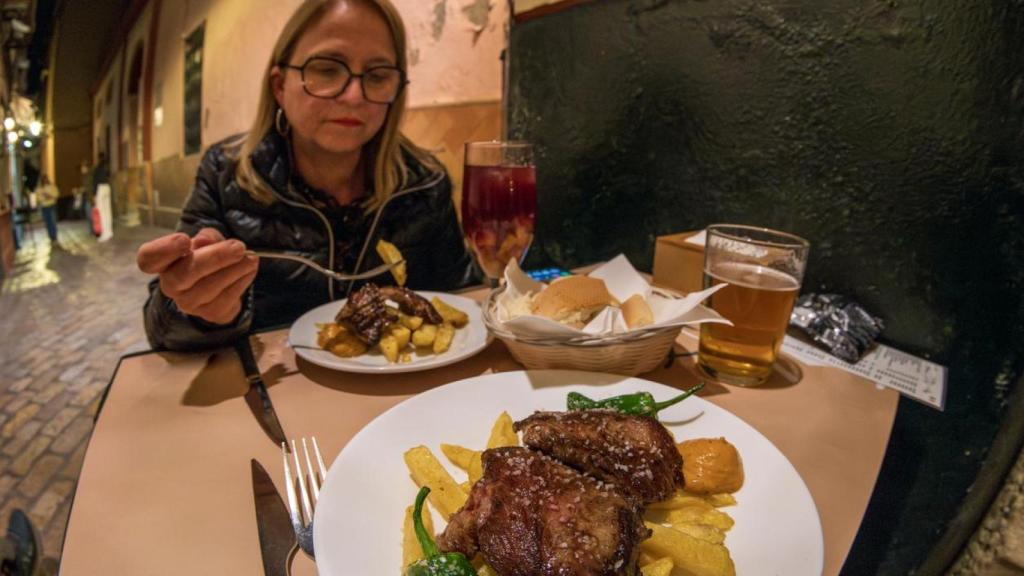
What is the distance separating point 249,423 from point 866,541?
67.5 inches

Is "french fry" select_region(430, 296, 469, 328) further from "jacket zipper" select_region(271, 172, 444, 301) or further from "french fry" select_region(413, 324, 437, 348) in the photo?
"jacket zipper" select_region(271, 172, 444, 301)

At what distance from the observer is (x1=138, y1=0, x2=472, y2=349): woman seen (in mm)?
1894

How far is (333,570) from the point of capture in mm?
509

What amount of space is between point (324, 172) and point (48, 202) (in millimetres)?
2230

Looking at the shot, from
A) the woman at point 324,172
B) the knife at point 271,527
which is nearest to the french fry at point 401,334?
the knife at point 271,527

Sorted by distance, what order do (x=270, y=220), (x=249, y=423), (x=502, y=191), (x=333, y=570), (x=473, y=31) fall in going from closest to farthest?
(x=333, y=570) → (x=249, y=423) → (x=502, y=191) → (x=270, y=220) → (x=473, y=31)

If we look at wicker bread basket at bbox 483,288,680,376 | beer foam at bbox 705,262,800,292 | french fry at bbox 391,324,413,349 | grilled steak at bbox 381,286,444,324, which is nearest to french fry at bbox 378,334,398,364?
french fry at bbox 391,324,413,349

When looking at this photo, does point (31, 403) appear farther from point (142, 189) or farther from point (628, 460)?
point (628, 460)

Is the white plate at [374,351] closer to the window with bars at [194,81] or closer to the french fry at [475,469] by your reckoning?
the french fry at [475,469]

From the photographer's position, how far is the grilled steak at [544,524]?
53cm

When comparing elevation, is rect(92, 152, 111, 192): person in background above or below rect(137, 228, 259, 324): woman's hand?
above

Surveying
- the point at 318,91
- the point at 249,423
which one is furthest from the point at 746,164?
the point at 249,423

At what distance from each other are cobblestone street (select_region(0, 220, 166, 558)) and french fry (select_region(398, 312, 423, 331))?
2218 millimetres

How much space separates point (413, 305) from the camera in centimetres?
126
